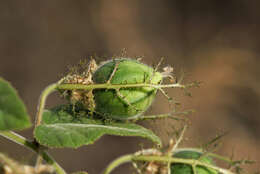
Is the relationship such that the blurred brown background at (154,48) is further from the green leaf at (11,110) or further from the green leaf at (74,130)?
the green leaf at (11,110)

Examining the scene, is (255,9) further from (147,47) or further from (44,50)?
(44,50)

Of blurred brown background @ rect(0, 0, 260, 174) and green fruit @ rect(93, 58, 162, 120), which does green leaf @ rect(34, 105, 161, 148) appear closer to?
green fruit @ rect(93, 58, 162, 120)

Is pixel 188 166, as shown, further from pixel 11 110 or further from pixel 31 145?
pixel 11 110

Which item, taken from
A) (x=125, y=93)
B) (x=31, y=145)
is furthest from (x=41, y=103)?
(x=125, y=93)

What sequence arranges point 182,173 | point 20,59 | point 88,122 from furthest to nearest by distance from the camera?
1. point 20,59
2. point 88,122
3. point 182,173

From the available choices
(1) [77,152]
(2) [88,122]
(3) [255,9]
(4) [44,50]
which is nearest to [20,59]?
(4) [44,50]

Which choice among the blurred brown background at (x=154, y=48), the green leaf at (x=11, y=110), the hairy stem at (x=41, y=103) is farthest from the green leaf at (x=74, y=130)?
the blurred brown background at (x=154, y=48)

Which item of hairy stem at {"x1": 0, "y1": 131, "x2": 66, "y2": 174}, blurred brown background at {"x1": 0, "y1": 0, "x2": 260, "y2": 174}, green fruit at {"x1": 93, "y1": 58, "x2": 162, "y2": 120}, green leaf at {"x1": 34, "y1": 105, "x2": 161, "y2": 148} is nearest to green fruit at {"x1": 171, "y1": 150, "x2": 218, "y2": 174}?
green leaf at {"x1": 34, "y1": 105, "x2": 161, "y2": 148}
